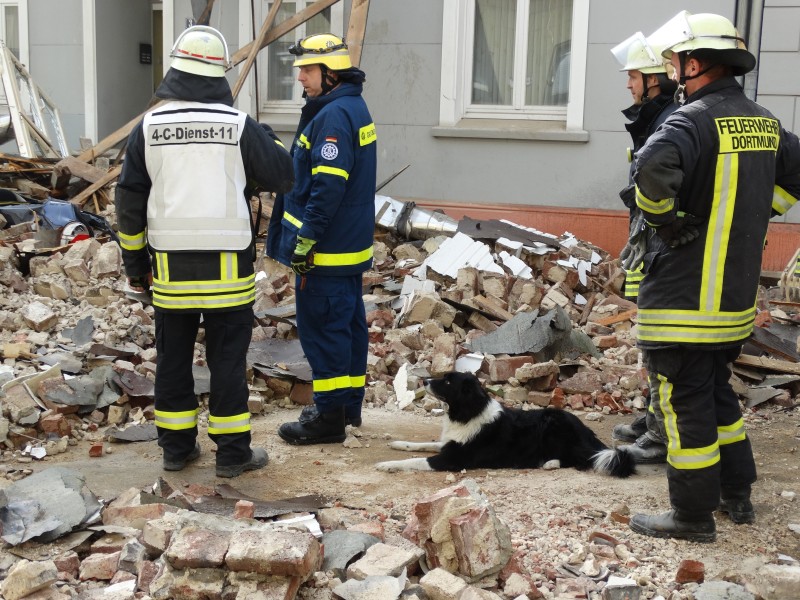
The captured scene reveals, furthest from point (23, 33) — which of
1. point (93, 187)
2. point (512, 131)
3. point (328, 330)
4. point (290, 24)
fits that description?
point (328, 330)

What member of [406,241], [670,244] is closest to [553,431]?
[670,244]

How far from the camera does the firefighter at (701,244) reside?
151 inches

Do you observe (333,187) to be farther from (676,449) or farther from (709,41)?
(676,449)

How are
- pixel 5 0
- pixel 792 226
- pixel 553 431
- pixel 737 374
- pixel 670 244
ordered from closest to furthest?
pixel 670 244
pixel 553 431
pixel 737 374
pixel 792 226
pixel 5 0

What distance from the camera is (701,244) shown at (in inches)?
154

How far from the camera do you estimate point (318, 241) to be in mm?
5297

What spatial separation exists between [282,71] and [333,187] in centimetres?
704

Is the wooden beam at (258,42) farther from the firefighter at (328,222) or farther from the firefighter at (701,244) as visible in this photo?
the firefighter at (701,244)

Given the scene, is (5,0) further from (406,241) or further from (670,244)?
(670,244)

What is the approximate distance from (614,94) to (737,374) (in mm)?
4256

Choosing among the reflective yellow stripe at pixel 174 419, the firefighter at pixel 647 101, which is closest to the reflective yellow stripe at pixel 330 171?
the reflective yellow stripe at pixel 174 419

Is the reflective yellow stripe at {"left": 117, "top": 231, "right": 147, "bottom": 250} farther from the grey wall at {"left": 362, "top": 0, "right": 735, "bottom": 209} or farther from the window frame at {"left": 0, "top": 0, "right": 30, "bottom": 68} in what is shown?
the window frame at {"left": 0, "top": 0, "right": 30, "bottom": 68}

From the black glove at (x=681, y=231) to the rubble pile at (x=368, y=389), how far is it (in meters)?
1.26

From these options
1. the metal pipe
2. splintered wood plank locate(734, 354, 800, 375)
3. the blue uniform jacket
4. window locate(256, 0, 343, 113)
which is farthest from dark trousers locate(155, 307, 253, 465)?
window locate(256, 0, 343, 113)
